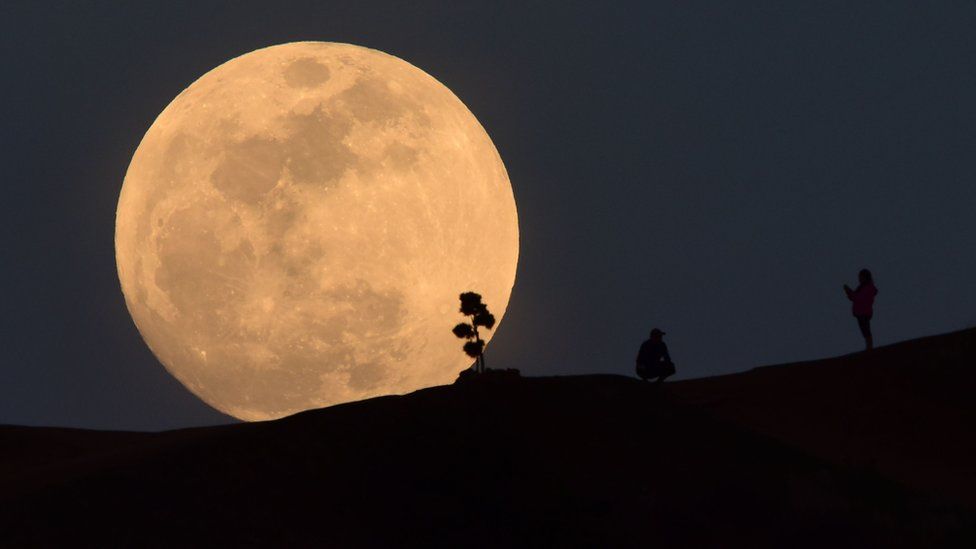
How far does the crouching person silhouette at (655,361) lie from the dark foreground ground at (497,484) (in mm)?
1439

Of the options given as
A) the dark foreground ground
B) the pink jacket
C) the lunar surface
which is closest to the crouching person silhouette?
the dark foreground ground

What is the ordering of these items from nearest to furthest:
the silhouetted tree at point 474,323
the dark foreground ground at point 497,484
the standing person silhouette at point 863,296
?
the dark foreground ground at point 497,484 → the silhouetted tree at point 474,323 → the standing person silhouette at point 863,296

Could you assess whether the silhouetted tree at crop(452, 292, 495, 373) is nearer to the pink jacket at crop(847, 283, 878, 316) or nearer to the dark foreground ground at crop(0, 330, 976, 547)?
the dark foreground ground at crop(0, 330, 976, 547)

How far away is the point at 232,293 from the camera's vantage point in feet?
71.1

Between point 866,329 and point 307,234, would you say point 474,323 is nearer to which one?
point 307,234

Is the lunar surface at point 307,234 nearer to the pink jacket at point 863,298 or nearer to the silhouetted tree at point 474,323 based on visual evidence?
the silhouetted tree at point 474,323

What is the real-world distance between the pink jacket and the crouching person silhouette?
4.63 metres

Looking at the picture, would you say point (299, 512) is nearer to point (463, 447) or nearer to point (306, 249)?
point (463, 447)

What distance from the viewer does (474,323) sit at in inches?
829

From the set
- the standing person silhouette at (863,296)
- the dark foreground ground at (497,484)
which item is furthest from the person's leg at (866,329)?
the dark foreground ground at (497,484)

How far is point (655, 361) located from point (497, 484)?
6.18 m

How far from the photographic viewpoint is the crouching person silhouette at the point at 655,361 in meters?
21.5

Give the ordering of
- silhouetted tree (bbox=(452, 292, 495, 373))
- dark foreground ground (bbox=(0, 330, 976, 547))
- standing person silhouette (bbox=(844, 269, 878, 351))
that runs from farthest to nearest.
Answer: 1. standing person silhouette (bbox=(844, 269, 878, 351))
2. silhouetted tree (bbox=(452, 292, 495, 373))
3. dark foreground ground (bbox=(0, 330, 976, 547))

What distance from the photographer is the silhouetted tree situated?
827 inches
